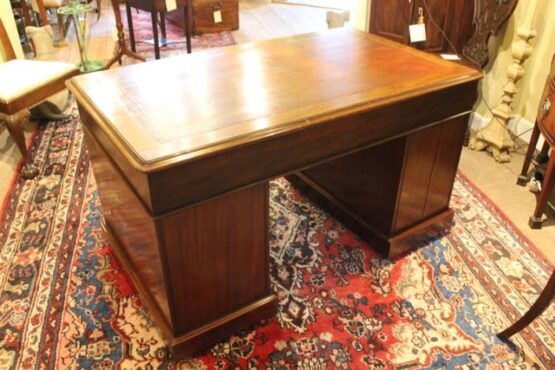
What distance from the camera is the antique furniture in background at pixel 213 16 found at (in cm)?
491

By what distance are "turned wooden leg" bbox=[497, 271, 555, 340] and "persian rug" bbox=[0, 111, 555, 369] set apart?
0.05 meters

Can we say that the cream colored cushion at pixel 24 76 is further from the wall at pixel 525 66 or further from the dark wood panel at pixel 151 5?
the wall at pixel 525 66

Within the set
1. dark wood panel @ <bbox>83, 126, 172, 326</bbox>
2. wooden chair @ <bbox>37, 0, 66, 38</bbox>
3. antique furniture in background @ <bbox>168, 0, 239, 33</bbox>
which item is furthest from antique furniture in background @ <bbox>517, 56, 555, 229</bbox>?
wooden chair @ <bbox>37, 0, 66, 38</bbox>

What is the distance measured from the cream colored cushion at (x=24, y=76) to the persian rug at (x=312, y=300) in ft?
1.85

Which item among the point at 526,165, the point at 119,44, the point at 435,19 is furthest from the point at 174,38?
the point at 526,165

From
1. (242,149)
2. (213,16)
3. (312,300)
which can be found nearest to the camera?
(242,149)

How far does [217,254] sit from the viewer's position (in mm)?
1429

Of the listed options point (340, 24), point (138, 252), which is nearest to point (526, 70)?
point (340, 24)

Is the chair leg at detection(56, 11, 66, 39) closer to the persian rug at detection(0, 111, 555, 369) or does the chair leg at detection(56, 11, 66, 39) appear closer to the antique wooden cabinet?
the persian rug at detection(0, 111, 555, 369)

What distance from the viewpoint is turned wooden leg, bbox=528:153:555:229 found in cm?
→ 201

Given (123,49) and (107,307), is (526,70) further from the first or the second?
(123,49)

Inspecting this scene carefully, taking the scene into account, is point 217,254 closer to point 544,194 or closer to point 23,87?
point 544,194

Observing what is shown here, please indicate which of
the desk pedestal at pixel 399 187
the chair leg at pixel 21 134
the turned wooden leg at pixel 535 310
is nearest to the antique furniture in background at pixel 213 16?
the chair leg at pixel 21 134

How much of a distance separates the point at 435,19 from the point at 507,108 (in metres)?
0.64
